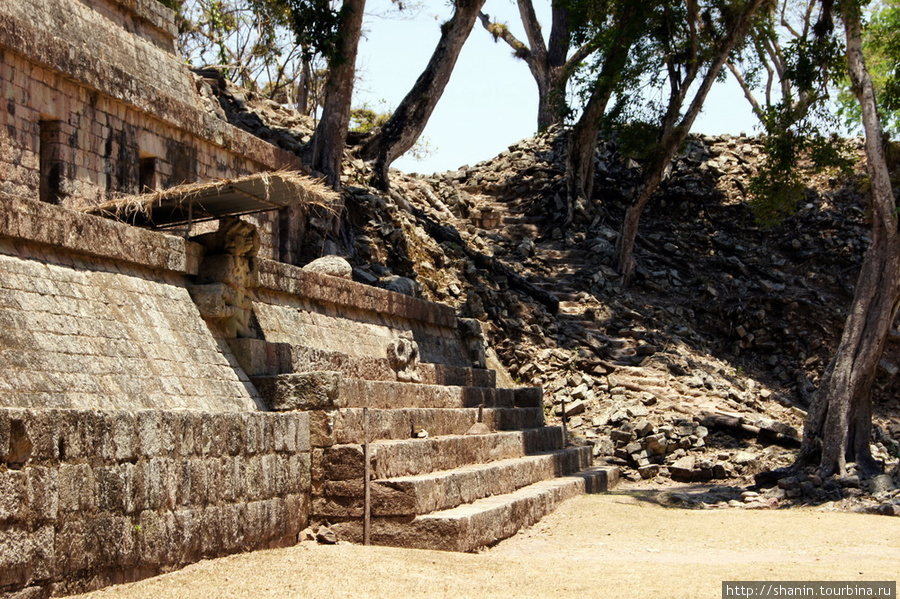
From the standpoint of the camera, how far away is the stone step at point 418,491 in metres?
7.55

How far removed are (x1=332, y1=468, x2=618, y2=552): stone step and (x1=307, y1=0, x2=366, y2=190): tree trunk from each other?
345 inches

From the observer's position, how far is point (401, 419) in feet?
29.2

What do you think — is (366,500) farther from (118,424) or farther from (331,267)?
(331,267)

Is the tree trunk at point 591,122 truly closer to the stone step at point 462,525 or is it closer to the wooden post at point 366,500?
the stone step at point 462,525

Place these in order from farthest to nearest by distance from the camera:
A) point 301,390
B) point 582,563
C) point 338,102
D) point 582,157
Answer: point 582,157
point 338,102
point 301,390
point 582,563

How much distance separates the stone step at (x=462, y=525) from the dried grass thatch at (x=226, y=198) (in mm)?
2545

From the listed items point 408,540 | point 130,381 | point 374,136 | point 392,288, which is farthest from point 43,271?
point 374,136

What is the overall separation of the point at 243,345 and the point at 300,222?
683cm

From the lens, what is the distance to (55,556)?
5102mm

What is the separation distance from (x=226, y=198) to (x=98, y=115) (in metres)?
2.67

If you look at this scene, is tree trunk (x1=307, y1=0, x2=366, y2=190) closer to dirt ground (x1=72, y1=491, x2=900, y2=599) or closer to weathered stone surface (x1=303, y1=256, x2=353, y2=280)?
weathered stone surface (x1=303, y1=256, x2=353, y2=280)

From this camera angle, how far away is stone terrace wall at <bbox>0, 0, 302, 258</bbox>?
30.5ft

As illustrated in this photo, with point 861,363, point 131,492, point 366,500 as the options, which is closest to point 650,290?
Result: point 861,363

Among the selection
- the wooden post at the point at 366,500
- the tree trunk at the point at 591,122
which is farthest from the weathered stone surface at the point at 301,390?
the tree trunk at the point at 591,122
